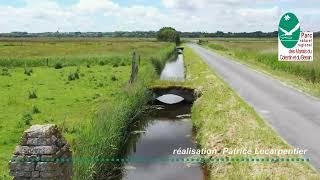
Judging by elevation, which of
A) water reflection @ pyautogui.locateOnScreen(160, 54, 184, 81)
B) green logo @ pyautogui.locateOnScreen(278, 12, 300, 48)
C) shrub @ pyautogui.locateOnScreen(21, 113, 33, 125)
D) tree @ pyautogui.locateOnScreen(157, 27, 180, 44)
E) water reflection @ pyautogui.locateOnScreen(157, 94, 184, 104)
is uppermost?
tree @ pyautogui.locateOnScreen(157, 27, 180, 44)

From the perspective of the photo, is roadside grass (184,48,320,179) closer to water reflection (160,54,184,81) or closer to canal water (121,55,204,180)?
canal water (121,55,204,180)

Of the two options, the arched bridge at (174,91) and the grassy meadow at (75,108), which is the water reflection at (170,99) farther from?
the grassy meadow at (75,108)

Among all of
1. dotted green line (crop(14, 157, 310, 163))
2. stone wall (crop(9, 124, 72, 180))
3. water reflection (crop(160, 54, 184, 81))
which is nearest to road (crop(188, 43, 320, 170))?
dotted green line (crop(14, 157, 310, 163))

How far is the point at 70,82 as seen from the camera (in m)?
33.8

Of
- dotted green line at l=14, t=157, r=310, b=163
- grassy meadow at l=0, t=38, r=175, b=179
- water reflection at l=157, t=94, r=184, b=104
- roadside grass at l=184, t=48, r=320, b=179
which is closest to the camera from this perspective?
dotted green line at l=14, t=157, r=310, b=163

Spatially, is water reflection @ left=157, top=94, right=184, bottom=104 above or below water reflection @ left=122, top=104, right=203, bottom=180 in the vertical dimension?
above

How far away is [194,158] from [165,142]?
3.47 metres

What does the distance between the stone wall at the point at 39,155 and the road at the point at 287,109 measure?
297 inches

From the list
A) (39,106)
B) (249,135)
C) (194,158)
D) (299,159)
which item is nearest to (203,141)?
(194,158)

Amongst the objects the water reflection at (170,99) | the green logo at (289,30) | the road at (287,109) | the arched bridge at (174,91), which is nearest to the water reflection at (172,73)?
Answer: the water reflection at (170,99)

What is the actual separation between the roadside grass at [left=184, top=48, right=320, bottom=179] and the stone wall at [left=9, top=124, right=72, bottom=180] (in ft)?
18.2

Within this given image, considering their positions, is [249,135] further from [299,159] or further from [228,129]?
[299,159]

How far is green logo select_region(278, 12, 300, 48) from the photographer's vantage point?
25.4 metres

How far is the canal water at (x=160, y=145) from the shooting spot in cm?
1573
